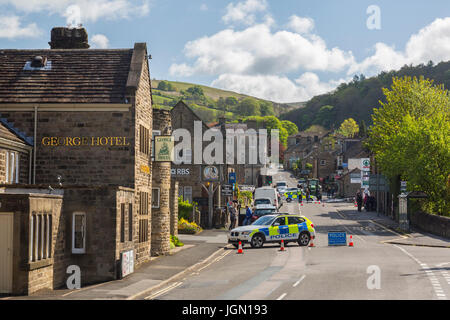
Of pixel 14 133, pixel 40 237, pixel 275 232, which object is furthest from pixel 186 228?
pixel 40 237

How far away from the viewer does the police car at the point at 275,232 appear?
30.8 m

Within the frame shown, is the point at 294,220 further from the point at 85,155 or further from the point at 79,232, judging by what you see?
the point at 79,232

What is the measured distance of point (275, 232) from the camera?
30.8 meters

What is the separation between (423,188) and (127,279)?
28583mm

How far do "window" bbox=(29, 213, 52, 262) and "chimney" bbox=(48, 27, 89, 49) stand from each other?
13289 mm

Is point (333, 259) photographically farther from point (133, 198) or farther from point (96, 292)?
point (96, 292)

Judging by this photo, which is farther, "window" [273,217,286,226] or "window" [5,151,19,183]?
"window" [273,217,286,226]

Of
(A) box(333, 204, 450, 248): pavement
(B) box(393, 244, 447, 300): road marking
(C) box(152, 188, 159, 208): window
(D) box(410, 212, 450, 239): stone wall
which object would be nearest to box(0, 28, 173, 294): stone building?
(C) box(152, 188, 159, 208): window

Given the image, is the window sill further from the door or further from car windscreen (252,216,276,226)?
car windscreen (252,216,276,226)

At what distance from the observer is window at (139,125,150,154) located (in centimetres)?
2550

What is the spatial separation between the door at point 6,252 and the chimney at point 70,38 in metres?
14.5

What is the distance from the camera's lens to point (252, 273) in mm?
20875

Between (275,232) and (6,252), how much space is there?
52.8ft

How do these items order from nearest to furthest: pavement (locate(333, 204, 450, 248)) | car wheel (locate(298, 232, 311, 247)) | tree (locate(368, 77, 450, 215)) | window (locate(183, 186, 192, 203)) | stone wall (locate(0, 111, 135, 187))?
stone wall (locate(0, 111, 135, 187)) → car wheel (locate(298, 232, 311, 247)) → pavement (locate(333, 204, 450, 248)) → tree (locate(368, 77, 450, 215)) → window (locate(183, 186, 192, 203))
